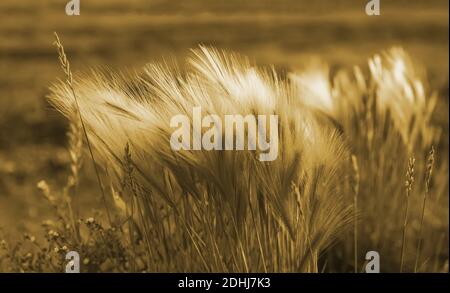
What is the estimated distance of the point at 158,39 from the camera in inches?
251

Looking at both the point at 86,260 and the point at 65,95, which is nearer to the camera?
the point at 65,95

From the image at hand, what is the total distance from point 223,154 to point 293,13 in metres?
5.88

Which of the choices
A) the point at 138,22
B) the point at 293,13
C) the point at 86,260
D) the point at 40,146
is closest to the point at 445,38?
the point at 293,13

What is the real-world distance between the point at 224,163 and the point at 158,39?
477cm

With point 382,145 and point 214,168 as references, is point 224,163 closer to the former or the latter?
point 214,168

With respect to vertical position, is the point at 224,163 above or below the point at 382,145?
below

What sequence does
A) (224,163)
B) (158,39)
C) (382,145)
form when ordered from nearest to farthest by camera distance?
(224,163) < (382,145) < (158,39)

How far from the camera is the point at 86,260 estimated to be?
2227mm

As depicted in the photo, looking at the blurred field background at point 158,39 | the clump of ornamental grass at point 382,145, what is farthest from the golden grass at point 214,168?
the blurred field background at point 158,39

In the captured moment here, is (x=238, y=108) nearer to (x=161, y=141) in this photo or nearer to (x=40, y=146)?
(x=161, y=141)

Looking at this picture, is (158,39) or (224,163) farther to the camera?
(158,39)

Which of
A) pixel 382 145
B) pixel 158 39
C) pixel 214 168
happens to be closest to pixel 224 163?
pixel 214 168

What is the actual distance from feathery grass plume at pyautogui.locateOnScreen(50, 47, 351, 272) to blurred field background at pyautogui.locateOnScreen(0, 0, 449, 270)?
2.04m

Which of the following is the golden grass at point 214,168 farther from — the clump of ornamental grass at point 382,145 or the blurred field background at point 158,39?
the blurred field background at point 158,39
